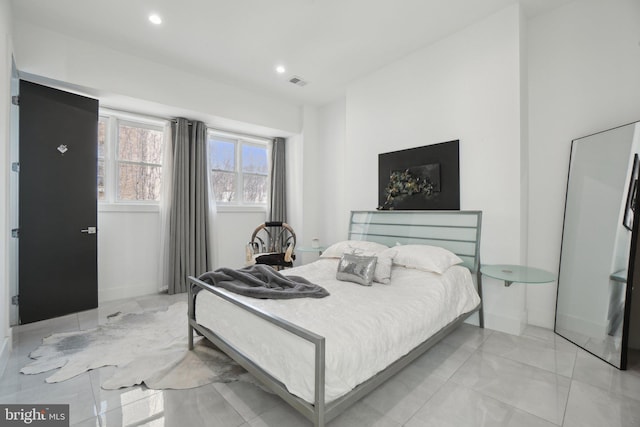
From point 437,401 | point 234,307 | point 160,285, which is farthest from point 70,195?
point 437,401

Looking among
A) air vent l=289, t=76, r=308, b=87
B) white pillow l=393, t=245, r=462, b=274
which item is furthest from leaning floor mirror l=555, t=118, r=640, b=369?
air vent l=289, t=76, r=308, b=87

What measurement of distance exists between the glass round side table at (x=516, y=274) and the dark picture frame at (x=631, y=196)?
2.16ft

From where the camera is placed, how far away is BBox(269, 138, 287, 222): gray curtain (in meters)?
5.46

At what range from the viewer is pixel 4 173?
2381mm

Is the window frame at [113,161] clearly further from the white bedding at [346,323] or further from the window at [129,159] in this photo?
the white bedding at [346,323]

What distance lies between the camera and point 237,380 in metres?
2.04

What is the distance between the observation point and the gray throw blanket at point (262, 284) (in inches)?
85.1

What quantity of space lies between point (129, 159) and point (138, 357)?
2970 millimetres

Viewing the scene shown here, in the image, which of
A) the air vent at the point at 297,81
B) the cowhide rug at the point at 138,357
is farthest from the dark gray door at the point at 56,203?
the air vent at the point at 297,81

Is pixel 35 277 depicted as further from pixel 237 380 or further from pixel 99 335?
pixel 237 380

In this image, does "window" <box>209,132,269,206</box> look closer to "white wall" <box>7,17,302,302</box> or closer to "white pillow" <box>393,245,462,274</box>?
"white wall" <box>7,17,302,302</box>

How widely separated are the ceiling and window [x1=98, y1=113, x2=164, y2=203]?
1.06 m

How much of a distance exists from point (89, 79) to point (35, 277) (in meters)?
2.29

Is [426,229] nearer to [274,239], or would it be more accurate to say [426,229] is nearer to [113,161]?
[274,239]
